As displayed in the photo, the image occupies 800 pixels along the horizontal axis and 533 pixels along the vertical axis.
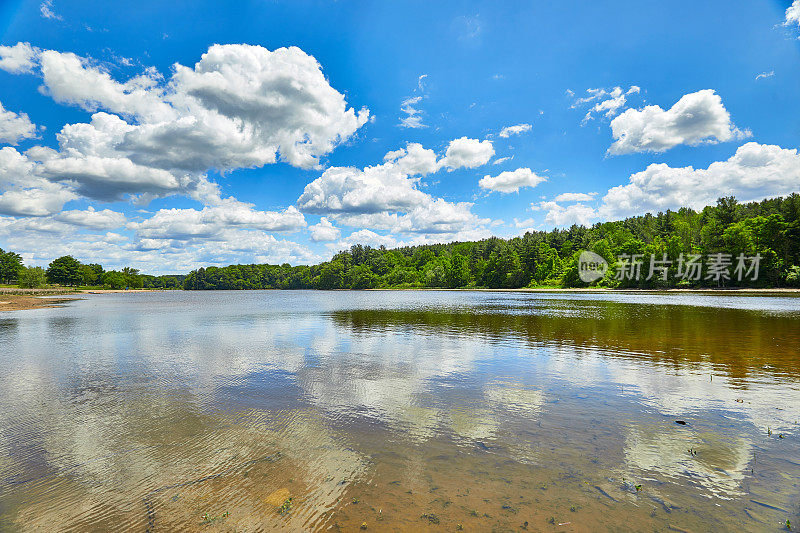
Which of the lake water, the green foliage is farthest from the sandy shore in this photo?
the green foliage

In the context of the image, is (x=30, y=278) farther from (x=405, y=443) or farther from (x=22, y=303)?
(x=405, y=443)

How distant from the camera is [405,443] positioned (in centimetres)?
993

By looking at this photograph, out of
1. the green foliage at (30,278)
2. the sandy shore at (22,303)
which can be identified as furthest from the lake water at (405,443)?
the green foliage at (30,278)

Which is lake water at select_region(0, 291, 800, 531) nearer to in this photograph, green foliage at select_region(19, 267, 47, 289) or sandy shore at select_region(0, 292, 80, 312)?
sandy shore at select_region(0, 292, 80, 312)

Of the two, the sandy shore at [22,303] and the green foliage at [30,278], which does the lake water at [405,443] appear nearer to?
the sandy shore at [22,303]

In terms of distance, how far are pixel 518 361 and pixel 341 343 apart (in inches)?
545

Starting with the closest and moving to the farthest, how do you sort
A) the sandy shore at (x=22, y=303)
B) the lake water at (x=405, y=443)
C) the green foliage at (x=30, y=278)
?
the lake water at (x=405, y=443) < the sandy shore at (x=22, y=303) < the green foliage at (x=30, y=278)

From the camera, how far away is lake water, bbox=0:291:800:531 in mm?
6848

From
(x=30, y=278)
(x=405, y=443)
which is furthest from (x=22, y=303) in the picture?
(x=30, y=278)

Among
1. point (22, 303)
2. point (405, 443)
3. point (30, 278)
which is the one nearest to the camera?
point (405, 443)

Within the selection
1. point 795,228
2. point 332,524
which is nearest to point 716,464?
point 332,524

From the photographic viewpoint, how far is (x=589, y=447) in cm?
952

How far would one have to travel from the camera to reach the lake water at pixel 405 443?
6.85 meters

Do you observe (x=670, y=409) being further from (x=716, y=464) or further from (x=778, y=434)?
(x=716, y=464)
